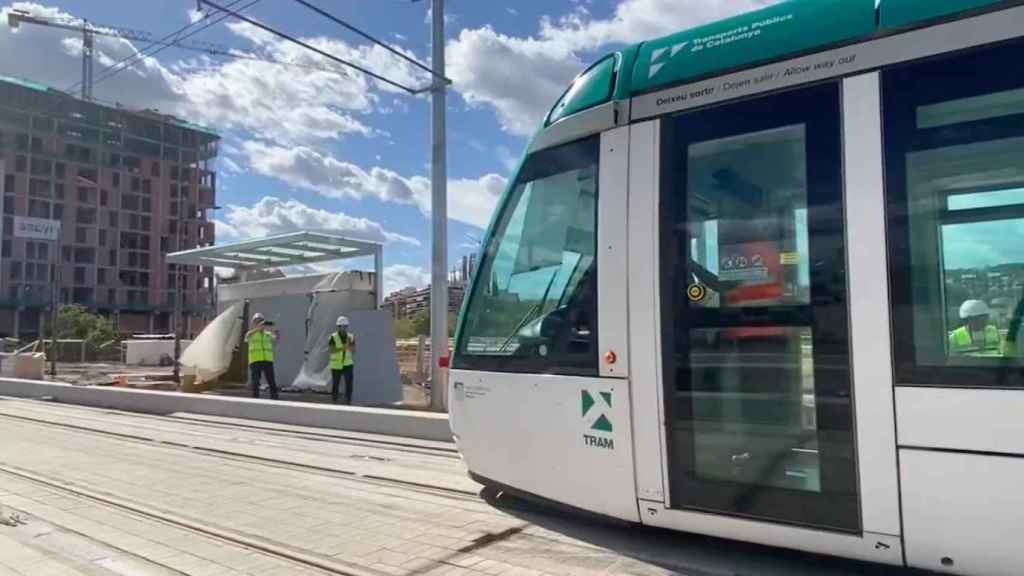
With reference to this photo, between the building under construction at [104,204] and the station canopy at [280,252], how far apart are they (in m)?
82.1

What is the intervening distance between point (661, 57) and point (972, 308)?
2.32 meters

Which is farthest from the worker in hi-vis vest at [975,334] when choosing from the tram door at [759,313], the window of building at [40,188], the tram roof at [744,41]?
the window of building at [40,188]

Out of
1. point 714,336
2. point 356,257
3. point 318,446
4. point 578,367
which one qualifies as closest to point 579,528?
point 578,367

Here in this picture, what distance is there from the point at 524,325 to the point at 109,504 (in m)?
4.42

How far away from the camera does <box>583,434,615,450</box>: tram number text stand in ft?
15.2

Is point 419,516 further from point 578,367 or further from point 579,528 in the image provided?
point 578,367

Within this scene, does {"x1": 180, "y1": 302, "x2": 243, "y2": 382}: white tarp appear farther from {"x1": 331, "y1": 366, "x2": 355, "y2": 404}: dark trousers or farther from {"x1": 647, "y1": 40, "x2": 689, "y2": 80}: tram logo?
{"x1": 647, "y1": 40, "x2": 689, "y2": 80}: tram logo

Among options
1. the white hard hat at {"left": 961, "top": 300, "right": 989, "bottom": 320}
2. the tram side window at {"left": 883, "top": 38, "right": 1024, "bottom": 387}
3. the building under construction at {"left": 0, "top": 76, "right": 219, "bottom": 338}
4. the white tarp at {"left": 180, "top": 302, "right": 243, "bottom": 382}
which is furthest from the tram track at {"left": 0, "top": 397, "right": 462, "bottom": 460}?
the building under construction at {"left": 0, "top": 76, "right": 219, "bottom": 338}

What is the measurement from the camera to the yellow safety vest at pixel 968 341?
11.6ft

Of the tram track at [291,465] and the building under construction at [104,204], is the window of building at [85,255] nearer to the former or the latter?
the building under construction at [104,204]

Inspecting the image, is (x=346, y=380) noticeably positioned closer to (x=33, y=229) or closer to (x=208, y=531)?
(x=208, y=531)

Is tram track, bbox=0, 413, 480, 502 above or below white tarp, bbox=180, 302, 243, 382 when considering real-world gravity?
below

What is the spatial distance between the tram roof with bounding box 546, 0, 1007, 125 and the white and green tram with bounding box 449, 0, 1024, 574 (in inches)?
0.5

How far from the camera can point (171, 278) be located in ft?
358
